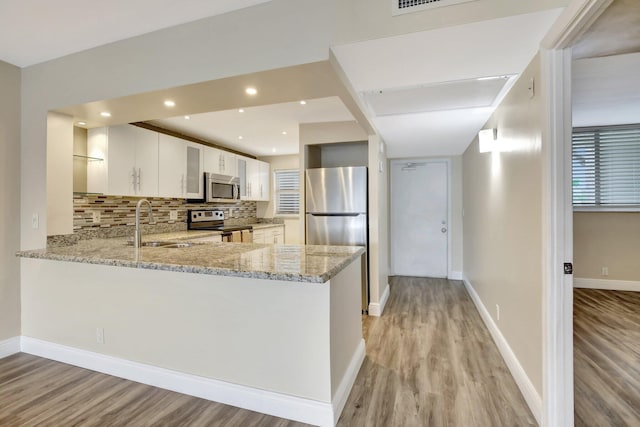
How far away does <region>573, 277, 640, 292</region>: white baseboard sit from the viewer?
14.0 feet

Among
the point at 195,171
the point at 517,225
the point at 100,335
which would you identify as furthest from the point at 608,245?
the point at 100,335

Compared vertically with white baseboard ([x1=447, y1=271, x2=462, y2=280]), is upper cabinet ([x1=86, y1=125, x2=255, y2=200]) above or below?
above

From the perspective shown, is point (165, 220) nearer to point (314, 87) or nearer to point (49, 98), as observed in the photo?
point (49, 98)

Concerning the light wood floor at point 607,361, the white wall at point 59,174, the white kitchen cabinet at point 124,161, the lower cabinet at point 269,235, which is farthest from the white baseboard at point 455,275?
the white wall at point 59,174

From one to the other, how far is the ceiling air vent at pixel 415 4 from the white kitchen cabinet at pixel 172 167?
3.28 metres

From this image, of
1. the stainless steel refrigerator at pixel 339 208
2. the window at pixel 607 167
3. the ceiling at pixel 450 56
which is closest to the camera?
the ceiling at pixel 450 56

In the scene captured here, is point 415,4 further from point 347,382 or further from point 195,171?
point 195,171

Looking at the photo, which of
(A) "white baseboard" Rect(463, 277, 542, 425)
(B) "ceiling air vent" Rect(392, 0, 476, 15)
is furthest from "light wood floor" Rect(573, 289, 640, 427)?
(B) "ceiling air vent" Rect(392, 0, 476, 15)

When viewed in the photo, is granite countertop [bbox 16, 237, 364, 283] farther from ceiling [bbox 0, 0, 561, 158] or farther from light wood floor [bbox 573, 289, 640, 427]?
light wood floor [bbox 573, 289, 640, 427]

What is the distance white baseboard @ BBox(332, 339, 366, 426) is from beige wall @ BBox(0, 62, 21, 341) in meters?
2.82

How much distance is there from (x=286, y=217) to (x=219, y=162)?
6.28ft

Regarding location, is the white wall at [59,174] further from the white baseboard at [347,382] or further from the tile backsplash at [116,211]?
the white baseboard at [347,382]

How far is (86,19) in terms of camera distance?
195 cm

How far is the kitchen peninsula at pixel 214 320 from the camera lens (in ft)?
5.67
